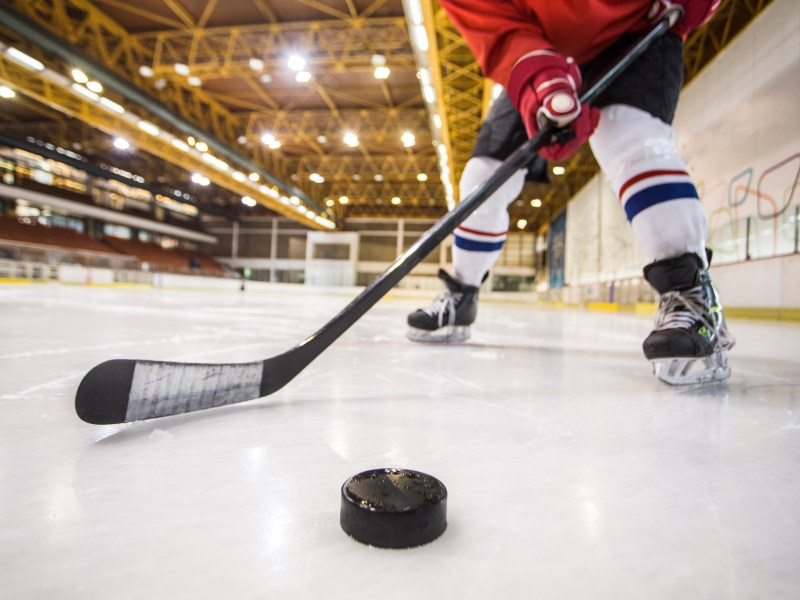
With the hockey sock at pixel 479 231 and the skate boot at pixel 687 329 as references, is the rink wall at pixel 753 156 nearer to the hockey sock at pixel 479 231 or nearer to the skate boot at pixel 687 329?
the hockey sock at pixel 479 231

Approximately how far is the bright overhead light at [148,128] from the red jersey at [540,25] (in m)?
10.3

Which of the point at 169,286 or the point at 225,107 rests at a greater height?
the point at 225,107

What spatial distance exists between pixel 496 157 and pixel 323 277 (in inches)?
889

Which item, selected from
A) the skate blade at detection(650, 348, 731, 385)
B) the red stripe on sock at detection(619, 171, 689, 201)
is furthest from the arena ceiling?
the skate blade at detection(650, 348, 731, 385)

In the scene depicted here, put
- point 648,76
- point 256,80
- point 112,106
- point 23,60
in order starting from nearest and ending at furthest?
point 648,76 < point 23,60 < point 112,106 < point 256,80

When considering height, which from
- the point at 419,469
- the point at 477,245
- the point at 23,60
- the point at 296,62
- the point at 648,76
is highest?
the point at 296,62

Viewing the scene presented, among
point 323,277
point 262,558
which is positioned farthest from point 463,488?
point 323,277

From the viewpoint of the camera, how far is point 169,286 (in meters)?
15.4

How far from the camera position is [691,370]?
0.86 metres

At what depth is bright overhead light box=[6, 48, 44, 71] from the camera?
21.8 feet

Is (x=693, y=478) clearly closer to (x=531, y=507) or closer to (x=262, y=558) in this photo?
(x=531, y=507)

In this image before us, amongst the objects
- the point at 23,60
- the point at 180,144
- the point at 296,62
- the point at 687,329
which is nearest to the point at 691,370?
the point at 687,329

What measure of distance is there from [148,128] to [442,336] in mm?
10527

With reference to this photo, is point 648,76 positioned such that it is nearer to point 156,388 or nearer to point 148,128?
point 156,388
